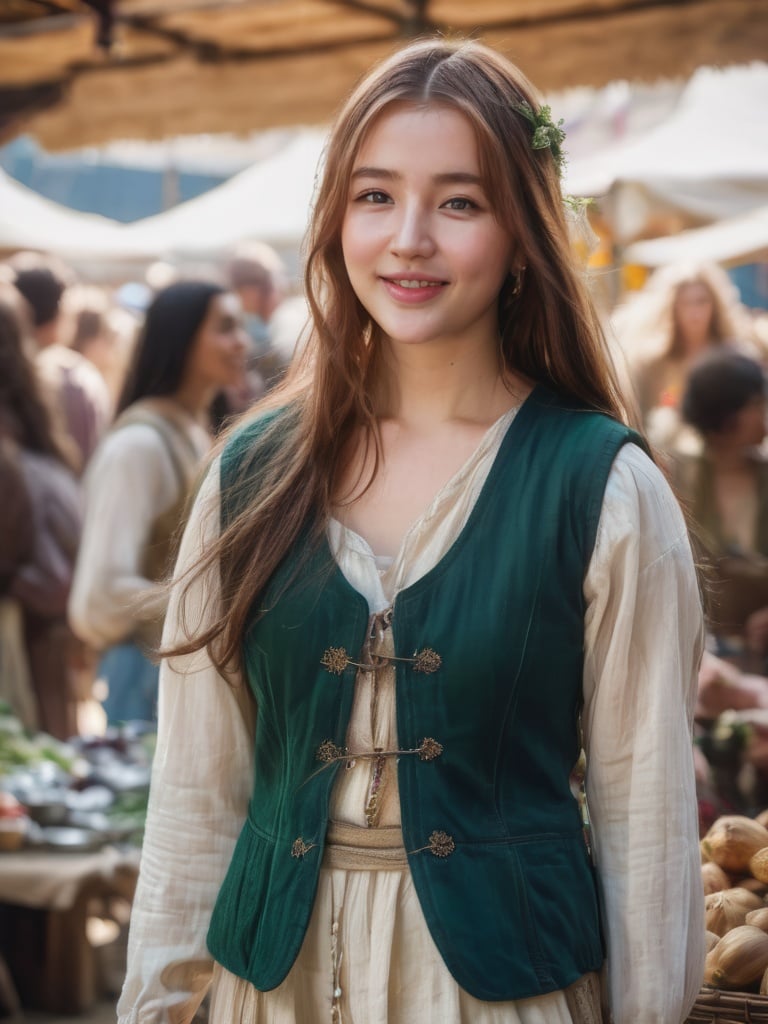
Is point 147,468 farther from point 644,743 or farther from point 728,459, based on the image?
point 644,743

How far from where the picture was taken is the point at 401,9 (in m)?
4.86

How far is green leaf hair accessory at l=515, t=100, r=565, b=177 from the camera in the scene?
1921 mm

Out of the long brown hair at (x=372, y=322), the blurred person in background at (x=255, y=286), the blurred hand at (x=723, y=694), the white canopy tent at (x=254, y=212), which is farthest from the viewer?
the white canopy tent at (x=254, y=212)

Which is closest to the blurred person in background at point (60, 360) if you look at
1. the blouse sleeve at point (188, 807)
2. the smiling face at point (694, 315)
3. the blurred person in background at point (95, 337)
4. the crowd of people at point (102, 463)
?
the crowd of people at point (102, 463)

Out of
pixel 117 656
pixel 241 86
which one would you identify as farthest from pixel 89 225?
pixel 117 656

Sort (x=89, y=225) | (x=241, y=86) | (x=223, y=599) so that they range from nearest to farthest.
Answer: (x=223, y=599), (x=241, y=86), (x=89, y=225)

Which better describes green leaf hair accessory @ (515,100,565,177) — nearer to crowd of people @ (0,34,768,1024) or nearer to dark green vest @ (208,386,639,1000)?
crowd of people @ (0,34,768,1024)

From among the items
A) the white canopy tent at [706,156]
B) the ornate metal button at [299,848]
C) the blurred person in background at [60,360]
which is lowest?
the ornate metal button at [299,848]

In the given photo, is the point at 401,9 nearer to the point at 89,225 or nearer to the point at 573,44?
the point at 573,44

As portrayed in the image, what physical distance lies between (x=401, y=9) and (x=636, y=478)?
341 cm

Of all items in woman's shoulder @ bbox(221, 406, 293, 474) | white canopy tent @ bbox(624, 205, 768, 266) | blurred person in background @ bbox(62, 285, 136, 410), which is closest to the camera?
woman's shoulder @ bbox(221, 406, 293, 474)

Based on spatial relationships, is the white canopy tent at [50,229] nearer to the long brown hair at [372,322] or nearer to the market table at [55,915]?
the market table at [55,915]

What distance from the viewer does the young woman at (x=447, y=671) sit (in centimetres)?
181

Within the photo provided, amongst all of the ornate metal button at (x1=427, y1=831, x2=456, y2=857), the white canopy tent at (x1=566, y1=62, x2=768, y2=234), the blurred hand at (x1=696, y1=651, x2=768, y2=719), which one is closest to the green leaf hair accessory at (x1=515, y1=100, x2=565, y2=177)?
the ornate metal button at (x1=427, y1=831, x2=456, y2=857)
